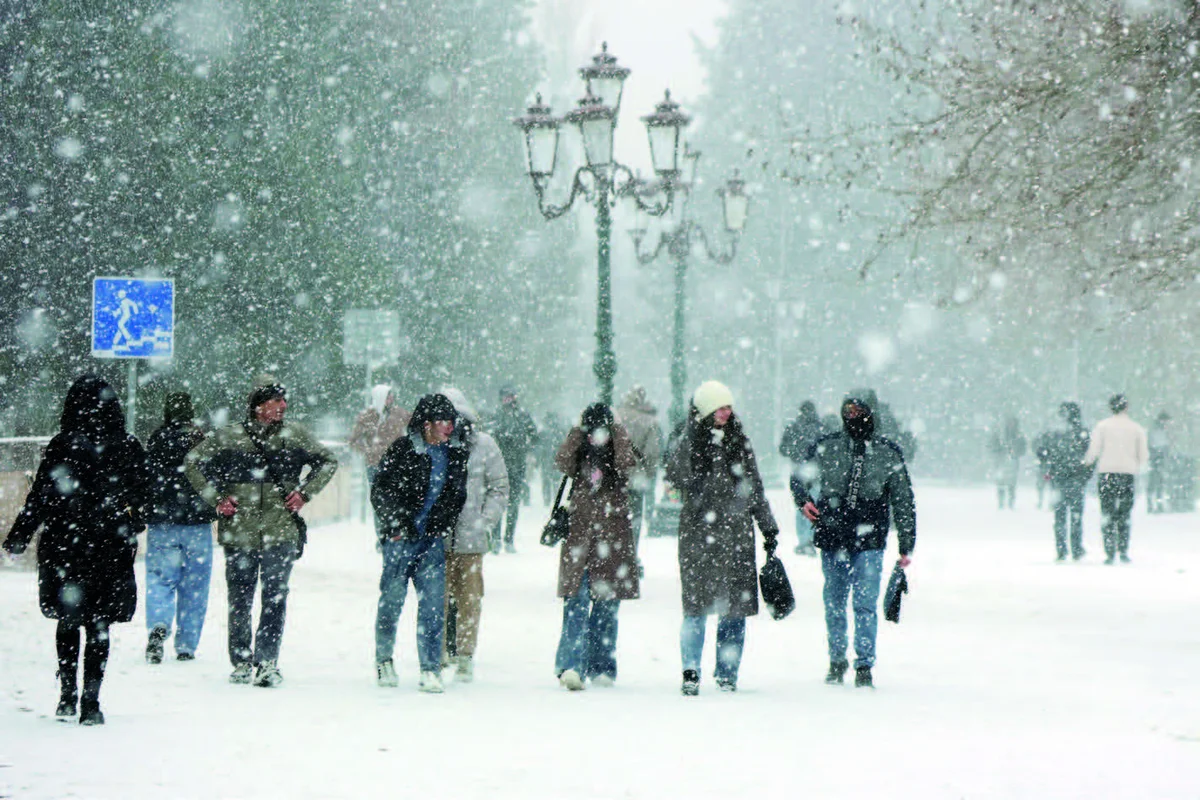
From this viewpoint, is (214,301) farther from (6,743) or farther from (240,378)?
(6,743)

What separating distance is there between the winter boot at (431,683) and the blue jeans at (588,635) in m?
0.72

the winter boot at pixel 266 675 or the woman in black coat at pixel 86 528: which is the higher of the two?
the woman in black coat at pixel 86 528

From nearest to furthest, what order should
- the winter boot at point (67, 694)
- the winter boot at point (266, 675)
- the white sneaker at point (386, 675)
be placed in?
the winter boot at point (67, 694), the winter boot at point (266, 675), the white sneaker at point (386, 675)

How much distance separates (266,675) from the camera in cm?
973

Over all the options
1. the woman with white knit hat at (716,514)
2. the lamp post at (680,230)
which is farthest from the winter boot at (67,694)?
the lamp post at (680,230)

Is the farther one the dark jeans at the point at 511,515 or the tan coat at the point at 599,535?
the dark jeans at the point at 511,515

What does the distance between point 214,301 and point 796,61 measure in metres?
35.0

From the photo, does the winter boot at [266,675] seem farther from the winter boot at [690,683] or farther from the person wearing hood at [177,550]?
the winter boot at [690,683]

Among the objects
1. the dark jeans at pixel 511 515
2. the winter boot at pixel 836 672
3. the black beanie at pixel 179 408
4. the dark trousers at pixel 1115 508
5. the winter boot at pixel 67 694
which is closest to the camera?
the winter boot at pixel 67 694

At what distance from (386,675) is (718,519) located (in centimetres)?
Answer: 210

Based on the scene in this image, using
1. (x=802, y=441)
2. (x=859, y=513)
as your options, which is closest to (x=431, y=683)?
(x=859, y=513)

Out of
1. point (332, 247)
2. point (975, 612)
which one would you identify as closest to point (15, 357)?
point (332, 247)

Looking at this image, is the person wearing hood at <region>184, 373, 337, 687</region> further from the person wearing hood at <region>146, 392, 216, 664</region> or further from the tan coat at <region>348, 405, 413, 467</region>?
the tan coat at <region>348, 405, 413, 467</region>

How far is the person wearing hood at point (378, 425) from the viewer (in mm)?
15766
